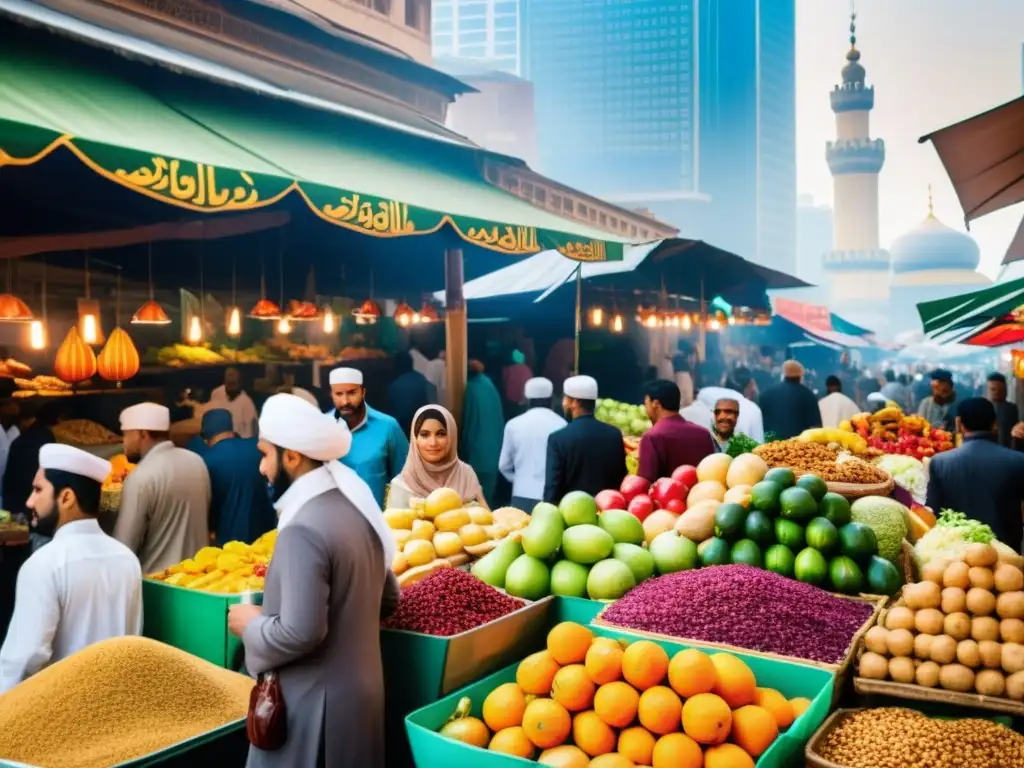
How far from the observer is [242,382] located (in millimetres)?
10742

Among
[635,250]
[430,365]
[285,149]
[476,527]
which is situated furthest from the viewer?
[430,365]

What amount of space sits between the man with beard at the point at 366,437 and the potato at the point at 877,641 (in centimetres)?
336

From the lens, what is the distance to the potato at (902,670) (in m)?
2.90

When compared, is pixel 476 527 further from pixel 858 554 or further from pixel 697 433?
pixel 697 433

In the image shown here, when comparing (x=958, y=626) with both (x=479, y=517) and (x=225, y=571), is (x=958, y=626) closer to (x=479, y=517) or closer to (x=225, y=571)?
(x=479, y=517)

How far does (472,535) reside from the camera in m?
4.03

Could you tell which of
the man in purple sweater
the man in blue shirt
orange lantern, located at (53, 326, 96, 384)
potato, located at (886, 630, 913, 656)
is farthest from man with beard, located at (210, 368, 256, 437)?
potato, located at (886, 630, 913, 656)

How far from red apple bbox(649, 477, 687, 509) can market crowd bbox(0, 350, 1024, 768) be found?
1.06m

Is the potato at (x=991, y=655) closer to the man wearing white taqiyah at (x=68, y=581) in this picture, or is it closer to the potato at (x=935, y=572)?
the potato at (x=935, y=572)

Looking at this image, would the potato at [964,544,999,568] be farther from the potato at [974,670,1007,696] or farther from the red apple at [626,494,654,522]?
the red apple at [626,494,654,522]

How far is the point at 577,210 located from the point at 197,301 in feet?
22.6

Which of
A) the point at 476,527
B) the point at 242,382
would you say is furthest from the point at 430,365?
the point at 476,527

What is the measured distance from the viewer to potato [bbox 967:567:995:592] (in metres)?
2.99

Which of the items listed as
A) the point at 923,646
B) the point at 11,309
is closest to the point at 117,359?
the point at 11,309
